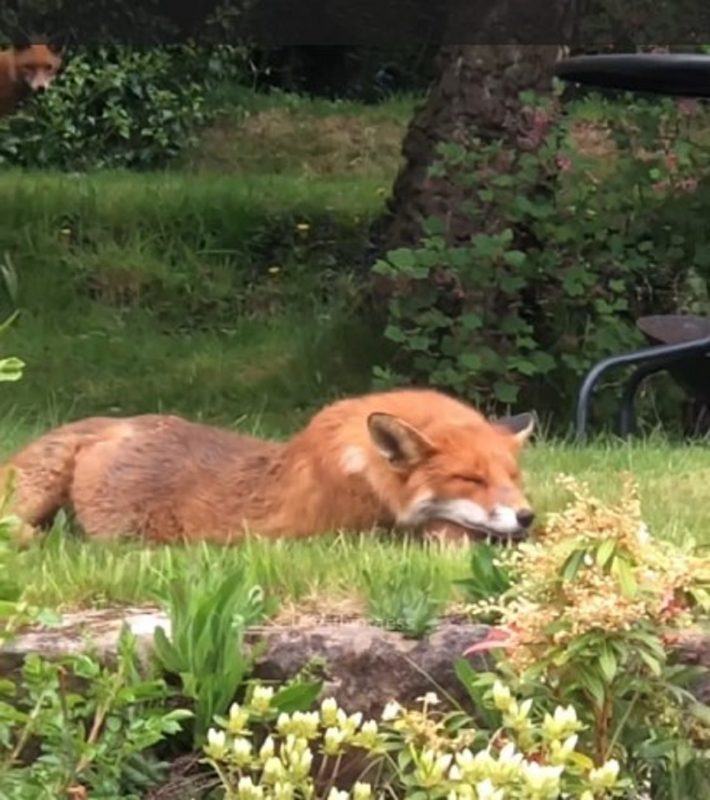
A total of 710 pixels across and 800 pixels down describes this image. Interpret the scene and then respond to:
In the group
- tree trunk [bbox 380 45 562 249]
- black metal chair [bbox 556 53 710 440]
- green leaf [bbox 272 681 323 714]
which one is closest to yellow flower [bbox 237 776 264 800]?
green leaf [bbox 272 681 323 714]

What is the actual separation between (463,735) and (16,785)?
83 centimetres

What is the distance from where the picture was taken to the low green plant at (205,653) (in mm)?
3635

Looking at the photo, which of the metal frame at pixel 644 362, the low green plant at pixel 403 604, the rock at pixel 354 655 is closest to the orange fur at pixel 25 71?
the metal frame at pixel 644 362

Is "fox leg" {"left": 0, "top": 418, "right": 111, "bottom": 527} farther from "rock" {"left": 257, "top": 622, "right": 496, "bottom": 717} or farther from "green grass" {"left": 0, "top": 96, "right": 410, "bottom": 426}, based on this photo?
"green grass" {"left": 0, "top": 96, "right": 410, "bottom": 426}

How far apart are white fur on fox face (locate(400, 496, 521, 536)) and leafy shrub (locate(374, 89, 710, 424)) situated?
4443 millimetres

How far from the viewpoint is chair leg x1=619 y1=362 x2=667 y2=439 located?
753cm

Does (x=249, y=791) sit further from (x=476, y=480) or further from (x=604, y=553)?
(x=476, y=480)

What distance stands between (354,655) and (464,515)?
1.48m

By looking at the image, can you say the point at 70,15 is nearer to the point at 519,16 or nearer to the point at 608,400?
the point at 519,16

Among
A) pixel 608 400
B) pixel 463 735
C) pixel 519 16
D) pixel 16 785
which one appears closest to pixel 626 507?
pixel 463 735

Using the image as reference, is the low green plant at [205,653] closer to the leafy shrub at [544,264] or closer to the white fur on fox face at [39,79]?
the leafy shrub at [544,264]

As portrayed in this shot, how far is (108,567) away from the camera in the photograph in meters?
4.38

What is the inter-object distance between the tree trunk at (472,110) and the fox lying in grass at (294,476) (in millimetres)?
4794

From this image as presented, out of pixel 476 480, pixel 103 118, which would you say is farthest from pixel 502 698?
pixel 103 118
